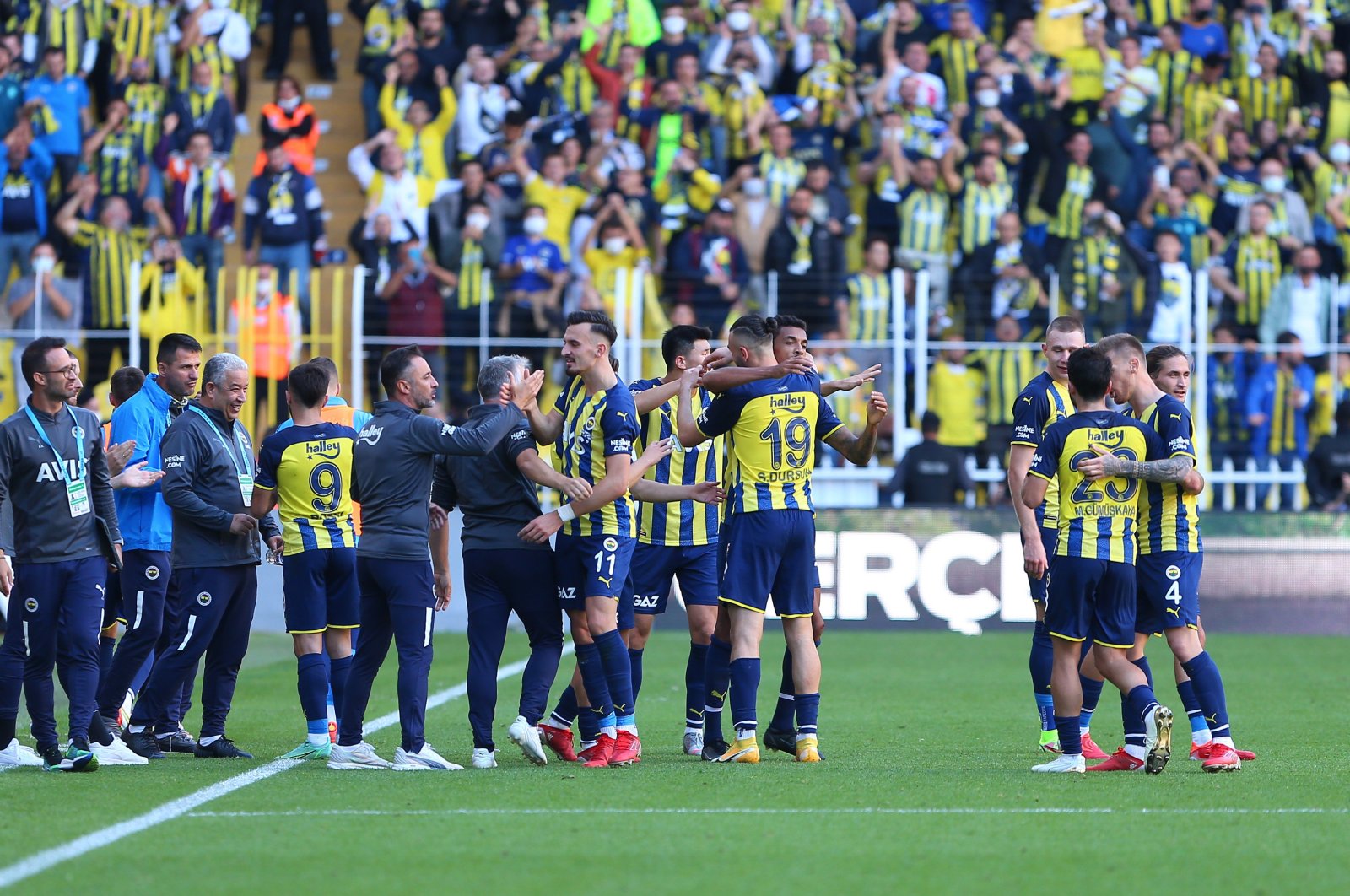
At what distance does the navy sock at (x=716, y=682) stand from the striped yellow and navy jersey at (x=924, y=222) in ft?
37.8

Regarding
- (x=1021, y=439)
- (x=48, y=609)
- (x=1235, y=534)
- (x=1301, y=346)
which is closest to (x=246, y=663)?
(x=48, y=609)

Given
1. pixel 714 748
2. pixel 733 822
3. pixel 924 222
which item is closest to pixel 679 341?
pixel 714 748

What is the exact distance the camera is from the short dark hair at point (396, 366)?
8.66 m

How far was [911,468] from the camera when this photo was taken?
18.0 m

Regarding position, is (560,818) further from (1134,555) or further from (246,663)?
(246,663)

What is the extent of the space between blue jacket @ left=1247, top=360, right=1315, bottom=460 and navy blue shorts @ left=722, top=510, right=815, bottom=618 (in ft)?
35.4

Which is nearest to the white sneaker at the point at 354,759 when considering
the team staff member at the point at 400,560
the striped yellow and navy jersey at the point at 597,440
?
the team staff member at the point at 400,560

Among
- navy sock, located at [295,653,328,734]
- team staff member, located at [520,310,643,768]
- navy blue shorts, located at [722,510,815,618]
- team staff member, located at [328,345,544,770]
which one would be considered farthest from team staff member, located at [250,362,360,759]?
navy blue shorts, located at [722,510,815,618]

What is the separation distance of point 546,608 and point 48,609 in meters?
2.28

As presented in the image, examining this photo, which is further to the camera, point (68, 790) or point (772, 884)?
point (68, 790)

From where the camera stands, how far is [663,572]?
971 cm

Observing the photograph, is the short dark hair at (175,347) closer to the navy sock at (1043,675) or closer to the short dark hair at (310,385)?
the short dark hair at (310,385)

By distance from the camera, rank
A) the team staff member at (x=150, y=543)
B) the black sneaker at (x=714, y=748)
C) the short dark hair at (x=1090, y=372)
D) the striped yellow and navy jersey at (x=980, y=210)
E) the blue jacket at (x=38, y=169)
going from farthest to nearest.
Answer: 1. the blue jacket at (x=38, y=169)
2. the striped yellow and navy jersey at (x=980, y=210)
3. the team staff member at (x=150, y=543)
4. the black sneaker at (x=714, y=748)
5. the short dark hair at (x=1090, y=372)

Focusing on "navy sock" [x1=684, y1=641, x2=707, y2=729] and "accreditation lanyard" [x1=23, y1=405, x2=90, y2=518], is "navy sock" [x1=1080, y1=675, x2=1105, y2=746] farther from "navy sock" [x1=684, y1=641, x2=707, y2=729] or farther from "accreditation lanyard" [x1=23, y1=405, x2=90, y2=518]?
"accreditation lanyard" [x1=23, y1=405, x2=90, y2=518]
